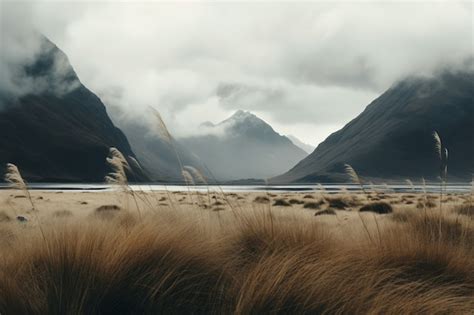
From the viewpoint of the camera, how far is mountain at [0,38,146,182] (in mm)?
110975

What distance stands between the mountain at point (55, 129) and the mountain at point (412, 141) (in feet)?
210

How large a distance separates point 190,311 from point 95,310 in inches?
22.6

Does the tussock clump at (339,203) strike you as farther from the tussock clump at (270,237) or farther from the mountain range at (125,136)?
the mountain range at (125,136)

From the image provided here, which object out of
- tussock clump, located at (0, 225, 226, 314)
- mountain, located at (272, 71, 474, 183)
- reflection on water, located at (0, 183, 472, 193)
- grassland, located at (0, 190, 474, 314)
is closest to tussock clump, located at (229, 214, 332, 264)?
grassland, located at (0, 190, 474, 314)

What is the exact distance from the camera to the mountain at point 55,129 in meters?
111

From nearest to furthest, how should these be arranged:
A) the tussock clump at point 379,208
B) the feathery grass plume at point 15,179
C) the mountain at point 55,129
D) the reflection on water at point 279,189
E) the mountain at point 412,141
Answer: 1. the feathery grass plume at point 15,179
2. the reflection on water at point 279,189
3. the tussock clump at point 379,208
4. the mountain at point 55,129
5. the mountain at point 412,141

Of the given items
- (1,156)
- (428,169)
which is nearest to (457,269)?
(1,156)

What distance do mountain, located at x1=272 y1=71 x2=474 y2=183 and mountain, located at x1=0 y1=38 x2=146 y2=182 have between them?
64129 millimetres

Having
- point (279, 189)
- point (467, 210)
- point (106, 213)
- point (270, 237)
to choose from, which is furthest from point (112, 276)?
point (279, 189)

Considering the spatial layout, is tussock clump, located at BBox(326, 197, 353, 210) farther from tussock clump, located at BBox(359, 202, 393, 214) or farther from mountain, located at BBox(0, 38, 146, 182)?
mountain, located at BBox(0, 38, 146, 182)

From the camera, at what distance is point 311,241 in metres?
4.13

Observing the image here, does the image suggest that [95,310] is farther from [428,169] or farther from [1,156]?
[428,169]

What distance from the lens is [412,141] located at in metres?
166

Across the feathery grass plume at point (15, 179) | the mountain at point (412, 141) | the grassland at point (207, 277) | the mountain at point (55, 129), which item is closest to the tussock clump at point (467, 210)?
the grassland at point (207, 277)
